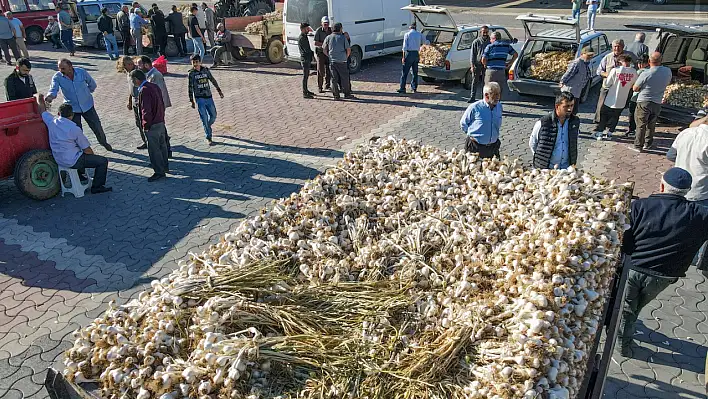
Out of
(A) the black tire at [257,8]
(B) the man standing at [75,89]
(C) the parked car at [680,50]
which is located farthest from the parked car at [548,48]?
(A) the black tire at [257,8]

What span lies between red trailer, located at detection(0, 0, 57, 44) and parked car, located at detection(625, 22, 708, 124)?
74.5ft

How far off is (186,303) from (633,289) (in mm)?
3868

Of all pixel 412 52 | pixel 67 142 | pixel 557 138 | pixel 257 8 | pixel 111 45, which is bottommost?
pixel 67 142

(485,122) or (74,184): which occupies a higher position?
(485,122)

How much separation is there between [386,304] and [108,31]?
62.6 feet

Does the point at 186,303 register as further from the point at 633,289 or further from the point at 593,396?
the point at 633,289

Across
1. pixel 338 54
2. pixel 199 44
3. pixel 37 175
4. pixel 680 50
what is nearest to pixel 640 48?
pixel 680 50

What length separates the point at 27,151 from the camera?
818 cm

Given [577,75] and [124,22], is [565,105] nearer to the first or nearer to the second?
[577,75]

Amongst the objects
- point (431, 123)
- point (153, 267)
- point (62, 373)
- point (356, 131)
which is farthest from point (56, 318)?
point (431, 123)

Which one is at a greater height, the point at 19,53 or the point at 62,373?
the point at 19,53

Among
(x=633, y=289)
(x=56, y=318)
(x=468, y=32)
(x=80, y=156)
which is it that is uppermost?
(x=468, y=32)

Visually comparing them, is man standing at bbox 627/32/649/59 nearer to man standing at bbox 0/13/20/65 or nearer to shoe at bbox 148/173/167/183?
shoe at bbox 148/173/167/183

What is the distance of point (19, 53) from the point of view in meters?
18.9
